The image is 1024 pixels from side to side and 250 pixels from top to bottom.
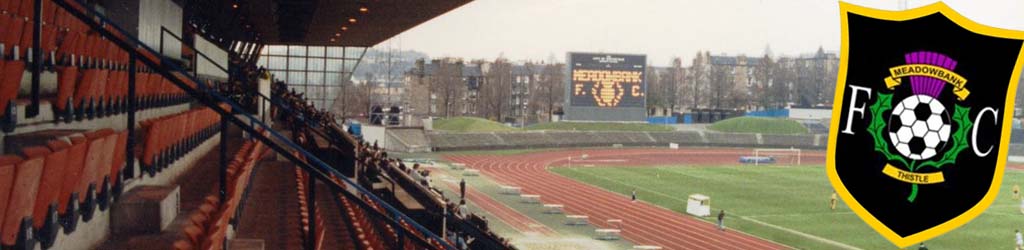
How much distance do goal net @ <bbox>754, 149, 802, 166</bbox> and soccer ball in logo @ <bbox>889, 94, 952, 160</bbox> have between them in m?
→ 28.5

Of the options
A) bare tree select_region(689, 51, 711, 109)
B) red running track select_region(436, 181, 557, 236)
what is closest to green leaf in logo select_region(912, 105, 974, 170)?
red running track select_region(436, 181, 557, 236)

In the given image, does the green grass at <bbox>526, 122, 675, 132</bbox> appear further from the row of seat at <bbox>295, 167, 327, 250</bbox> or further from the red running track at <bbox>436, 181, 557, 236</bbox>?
the row of seat at <bbox>295, 167, 327, 250</bbox>

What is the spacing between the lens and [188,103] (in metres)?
8.19

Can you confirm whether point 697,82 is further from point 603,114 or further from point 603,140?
point 603,114

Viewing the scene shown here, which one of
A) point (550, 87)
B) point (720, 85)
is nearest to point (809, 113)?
point (720, 85)

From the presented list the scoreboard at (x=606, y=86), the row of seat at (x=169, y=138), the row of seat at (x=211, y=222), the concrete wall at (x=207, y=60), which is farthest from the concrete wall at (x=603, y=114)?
the row of seat at (x=211, y=222)

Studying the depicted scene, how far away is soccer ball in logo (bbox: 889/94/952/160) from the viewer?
30.8 feet

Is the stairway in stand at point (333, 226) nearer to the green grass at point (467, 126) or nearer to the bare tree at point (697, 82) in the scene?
the green grass at point (467, 126)

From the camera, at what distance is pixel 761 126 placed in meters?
52.0

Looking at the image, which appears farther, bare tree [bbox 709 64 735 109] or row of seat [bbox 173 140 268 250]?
bare tree [bbox 709 64 735 109]

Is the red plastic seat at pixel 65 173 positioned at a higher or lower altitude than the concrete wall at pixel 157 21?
lower

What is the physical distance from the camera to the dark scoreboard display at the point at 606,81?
40.7m

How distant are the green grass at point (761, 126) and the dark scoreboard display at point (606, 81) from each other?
11.3 m

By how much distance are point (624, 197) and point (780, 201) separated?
149 inches
